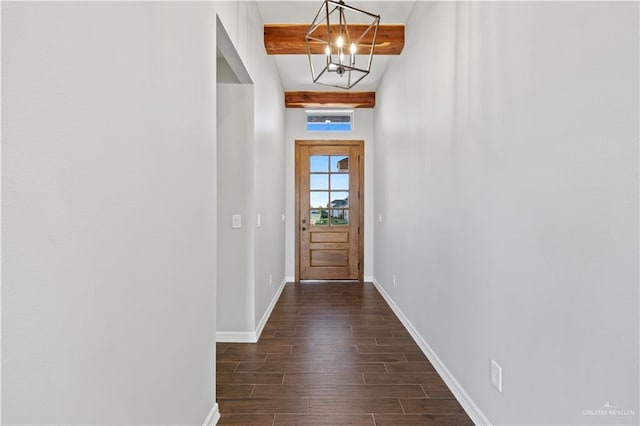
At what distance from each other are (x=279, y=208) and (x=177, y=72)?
3.62 m

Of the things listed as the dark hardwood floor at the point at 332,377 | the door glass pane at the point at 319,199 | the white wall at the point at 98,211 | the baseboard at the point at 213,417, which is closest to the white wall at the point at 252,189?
the dark hardwood floor at the point at 332,377

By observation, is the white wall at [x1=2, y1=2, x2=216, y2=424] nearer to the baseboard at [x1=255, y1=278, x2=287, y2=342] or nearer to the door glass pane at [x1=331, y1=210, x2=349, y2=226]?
the baseboard at [x1=255, y1=278, x2=287, y2=342]

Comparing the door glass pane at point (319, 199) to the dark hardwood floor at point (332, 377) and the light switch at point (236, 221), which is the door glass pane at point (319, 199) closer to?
the dark hardwood floor at point (332, 377)

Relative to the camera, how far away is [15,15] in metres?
0.69

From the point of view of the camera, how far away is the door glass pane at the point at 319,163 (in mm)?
5895

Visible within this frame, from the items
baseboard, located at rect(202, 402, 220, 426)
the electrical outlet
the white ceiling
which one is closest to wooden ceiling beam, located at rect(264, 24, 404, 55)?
the white ceiling

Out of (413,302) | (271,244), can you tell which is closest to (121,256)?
(413,302)

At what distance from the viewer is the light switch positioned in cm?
317

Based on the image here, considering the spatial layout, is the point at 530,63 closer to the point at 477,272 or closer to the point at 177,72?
the point at 477,272

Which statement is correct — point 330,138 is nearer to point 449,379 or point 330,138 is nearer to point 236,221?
point 236,221

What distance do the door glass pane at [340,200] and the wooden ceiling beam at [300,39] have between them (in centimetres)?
256

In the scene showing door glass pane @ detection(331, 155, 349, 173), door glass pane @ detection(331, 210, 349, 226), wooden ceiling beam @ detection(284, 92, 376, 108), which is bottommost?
door glass pane @ detection(331, 210, 349, 226)

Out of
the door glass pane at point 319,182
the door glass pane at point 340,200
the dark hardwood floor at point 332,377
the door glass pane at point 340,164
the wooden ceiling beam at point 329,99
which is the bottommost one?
the dark hardwood floor at point 332,377

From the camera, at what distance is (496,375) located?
174cm
